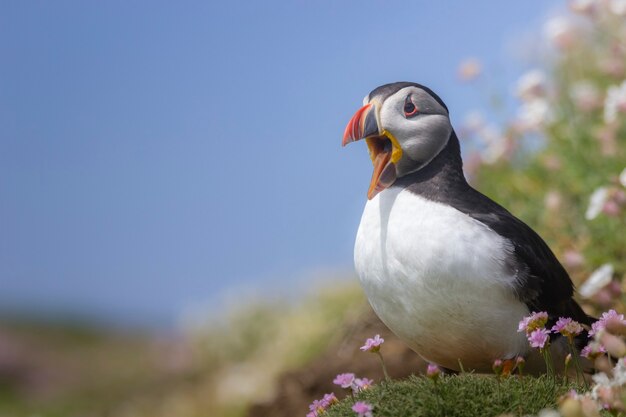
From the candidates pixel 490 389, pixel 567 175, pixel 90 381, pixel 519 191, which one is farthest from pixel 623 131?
pixel 90 381

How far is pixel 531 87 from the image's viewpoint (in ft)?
26.8

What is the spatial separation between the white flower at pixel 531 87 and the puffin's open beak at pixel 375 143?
14.3ft

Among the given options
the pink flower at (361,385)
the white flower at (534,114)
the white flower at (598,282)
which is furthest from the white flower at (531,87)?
the pink flower at (361,385)

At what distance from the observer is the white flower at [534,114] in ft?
26.0

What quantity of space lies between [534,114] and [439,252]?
447 centimetres

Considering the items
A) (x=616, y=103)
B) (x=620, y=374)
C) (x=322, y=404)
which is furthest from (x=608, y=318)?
(x=616, y=103)

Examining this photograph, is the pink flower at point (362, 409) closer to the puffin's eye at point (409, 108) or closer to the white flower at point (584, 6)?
the puffin's eye at point (409, 108)

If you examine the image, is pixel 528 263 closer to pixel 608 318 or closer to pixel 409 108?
pixel 608 318

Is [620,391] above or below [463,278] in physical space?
below

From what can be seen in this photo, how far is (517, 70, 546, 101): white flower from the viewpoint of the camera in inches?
321

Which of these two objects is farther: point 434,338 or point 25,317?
point 25,317

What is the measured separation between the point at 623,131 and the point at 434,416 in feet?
18.4

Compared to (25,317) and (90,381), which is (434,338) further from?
(25,317)

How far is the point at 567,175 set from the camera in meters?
8.27
